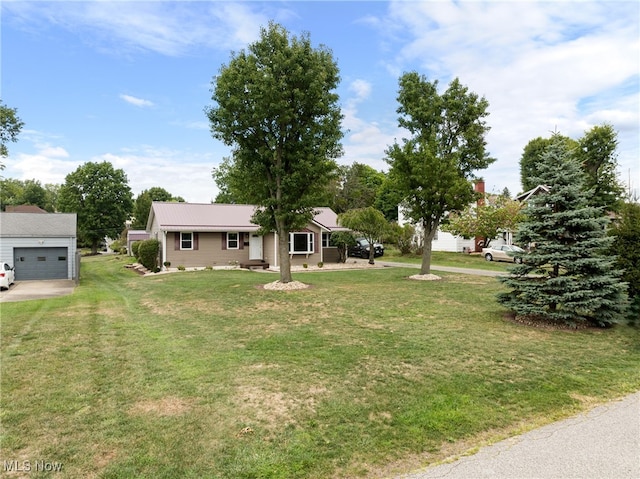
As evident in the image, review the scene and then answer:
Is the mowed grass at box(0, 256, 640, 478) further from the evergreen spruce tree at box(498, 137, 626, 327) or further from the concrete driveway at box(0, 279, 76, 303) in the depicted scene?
the concrete driveway at box(0, 279, 76, 303)

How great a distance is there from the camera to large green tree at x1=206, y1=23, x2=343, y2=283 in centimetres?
1344

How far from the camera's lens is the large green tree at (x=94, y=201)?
47.9 metres

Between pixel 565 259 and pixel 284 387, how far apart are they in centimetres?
701

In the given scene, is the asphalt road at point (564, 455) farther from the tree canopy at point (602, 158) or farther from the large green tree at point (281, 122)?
the tree canopy at point (602, 158)

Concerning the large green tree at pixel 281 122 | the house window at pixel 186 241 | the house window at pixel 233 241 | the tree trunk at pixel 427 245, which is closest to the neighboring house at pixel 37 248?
the house window at pixel 186 241

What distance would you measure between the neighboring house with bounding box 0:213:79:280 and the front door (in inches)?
392

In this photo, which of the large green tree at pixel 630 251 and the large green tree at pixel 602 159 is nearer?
the large green tree at pixel 630 251

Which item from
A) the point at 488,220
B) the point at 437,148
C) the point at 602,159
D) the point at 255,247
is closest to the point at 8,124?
the point at 255,247

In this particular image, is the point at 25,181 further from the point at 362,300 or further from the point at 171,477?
the point at 171,477

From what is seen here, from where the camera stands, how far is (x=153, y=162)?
96.6ft

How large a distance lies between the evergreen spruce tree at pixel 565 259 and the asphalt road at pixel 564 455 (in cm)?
451

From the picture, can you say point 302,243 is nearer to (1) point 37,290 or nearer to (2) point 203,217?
(2) point 203,217

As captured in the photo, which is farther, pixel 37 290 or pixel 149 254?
pixel 149 254

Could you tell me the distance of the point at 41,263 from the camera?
65.5 ft
